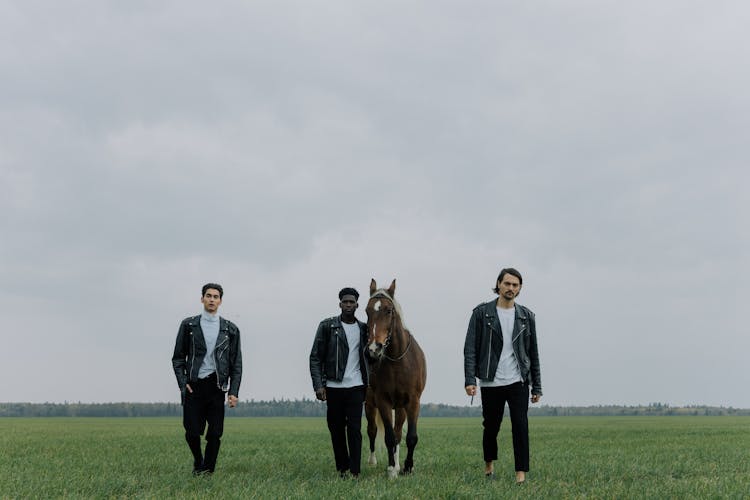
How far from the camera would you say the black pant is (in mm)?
9539

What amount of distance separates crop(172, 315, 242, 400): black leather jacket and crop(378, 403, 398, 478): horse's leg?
2.17 meters

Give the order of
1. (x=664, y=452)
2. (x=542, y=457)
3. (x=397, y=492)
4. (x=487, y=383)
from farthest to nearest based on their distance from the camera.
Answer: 1. (x=664, y=452)
2. (x=542, y=457)
3. (x=487, y=383)
4. (x=397, y=492)

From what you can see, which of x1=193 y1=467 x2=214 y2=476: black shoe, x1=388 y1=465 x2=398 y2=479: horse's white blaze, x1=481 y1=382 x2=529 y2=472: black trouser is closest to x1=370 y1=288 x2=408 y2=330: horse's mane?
x1=481 y1=382 x2=529 y2=472: black trouser

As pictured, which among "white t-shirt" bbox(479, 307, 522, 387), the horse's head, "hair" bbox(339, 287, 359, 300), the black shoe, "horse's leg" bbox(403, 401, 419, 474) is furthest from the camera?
"horse's leg" bbox(403, 401, 419, 474)

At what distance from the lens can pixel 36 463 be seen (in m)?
12.6

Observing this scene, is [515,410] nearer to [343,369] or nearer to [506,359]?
[506,359]

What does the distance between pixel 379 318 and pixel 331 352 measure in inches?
33.4

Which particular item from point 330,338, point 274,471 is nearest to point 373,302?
point 330,338

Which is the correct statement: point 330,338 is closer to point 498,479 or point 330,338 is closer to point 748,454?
point 498,479

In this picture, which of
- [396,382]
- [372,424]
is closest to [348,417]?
[396,382]

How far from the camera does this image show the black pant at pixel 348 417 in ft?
31.3

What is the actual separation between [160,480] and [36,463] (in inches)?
179

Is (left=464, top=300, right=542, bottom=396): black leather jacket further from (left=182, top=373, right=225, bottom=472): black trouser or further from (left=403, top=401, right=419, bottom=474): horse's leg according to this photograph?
(left=182, top=373, right=225, bottom=472): black trouser

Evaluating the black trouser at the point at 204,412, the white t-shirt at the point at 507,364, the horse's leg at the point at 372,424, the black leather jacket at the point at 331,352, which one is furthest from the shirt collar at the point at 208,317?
the white t-shirt at the point at 507,364
